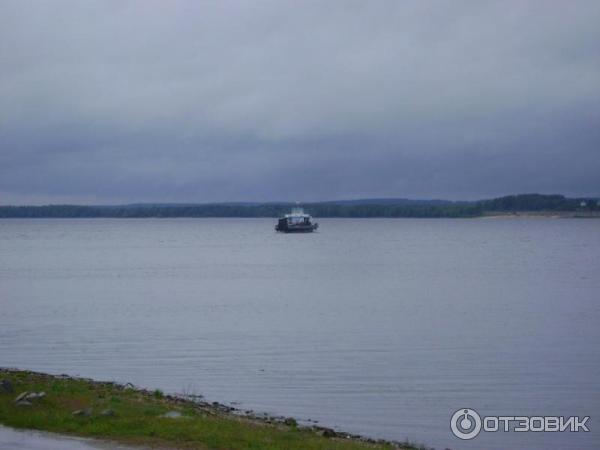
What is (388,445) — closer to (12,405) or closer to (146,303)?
(12,405)

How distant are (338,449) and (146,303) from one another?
3243cm

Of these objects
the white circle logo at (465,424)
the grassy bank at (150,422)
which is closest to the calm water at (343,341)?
the white circle logo at (465,424)

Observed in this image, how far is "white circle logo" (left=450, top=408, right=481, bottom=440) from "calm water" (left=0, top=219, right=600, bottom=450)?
0.72 ft

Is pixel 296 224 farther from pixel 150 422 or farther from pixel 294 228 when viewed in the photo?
pixel 150 422

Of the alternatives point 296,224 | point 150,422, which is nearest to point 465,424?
point 150,422

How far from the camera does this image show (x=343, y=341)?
3148 cm

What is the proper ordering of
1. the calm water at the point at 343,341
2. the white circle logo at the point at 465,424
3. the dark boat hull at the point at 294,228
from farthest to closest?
the dark boat hull at the point at 294,228 < the calm water at the point at 343,341 < the white circle logo at the point at 465,424

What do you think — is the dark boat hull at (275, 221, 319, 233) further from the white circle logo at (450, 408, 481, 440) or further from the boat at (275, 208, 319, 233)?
the white circle logo at (450, 408, 481, 440)

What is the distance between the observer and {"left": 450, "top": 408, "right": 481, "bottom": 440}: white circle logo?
61.4 feet

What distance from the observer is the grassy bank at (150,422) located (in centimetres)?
1398

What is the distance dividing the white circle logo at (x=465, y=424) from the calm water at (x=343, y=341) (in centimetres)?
22

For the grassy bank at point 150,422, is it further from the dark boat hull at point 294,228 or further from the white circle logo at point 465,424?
the dark boat hull at point 294,228

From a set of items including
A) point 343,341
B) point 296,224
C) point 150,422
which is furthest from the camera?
point 296,224

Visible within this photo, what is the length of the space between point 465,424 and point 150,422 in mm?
7493
